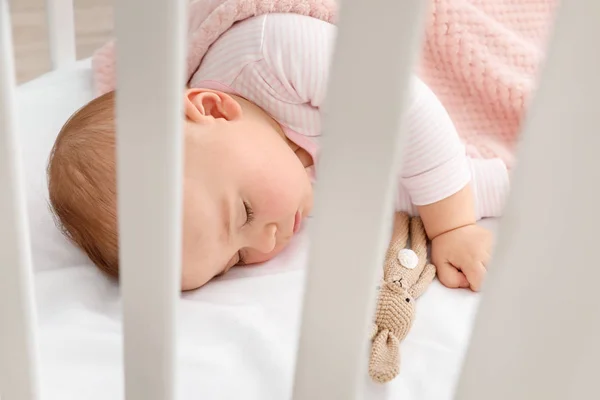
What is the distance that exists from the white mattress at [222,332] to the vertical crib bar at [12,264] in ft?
0.47

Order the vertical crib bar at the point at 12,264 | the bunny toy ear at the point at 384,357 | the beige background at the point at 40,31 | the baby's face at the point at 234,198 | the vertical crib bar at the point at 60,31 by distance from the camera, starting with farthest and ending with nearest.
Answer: the beige background at the point at 40,31, the vertical crib bar at the point at 60,31, the baby's face at the point at 234,198, the bunny toy ear at the point at 384,357, the vertical crib bar at the point at 12,264

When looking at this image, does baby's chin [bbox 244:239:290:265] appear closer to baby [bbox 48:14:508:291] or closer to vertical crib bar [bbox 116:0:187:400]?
baby [bbox 48:14:508:291]

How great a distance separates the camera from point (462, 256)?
80cm

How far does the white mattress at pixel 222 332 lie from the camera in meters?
0.62

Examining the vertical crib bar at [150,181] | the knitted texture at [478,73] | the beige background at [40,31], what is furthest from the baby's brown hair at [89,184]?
the beige background at [40,31]

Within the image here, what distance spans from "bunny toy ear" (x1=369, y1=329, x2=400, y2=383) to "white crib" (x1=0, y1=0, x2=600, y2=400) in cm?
23

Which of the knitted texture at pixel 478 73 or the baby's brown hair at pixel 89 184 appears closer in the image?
the baby's brown hair at pixel 89 184

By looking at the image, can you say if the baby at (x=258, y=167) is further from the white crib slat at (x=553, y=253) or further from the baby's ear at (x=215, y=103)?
the white crib slat at (x=553, y=253)

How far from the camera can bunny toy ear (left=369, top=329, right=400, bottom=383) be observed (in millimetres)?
610

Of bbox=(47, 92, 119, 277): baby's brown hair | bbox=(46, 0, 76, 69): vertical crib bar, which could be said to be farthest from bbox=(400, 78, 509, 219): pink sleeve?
bbox=(46, 0, 76, 69): vertical crib bar

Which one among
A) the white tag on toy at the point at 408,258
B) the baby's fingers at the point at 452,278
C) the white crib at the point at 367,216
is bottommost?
the baby's fingers at the point at 452,278

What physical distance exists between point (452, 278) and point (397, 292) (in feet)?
0.31

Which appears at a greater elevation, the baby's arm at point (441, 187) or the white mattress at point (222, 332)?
the baby's arm at point (441, 187)

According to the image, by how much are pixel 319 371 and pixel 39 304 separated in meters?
0.46
